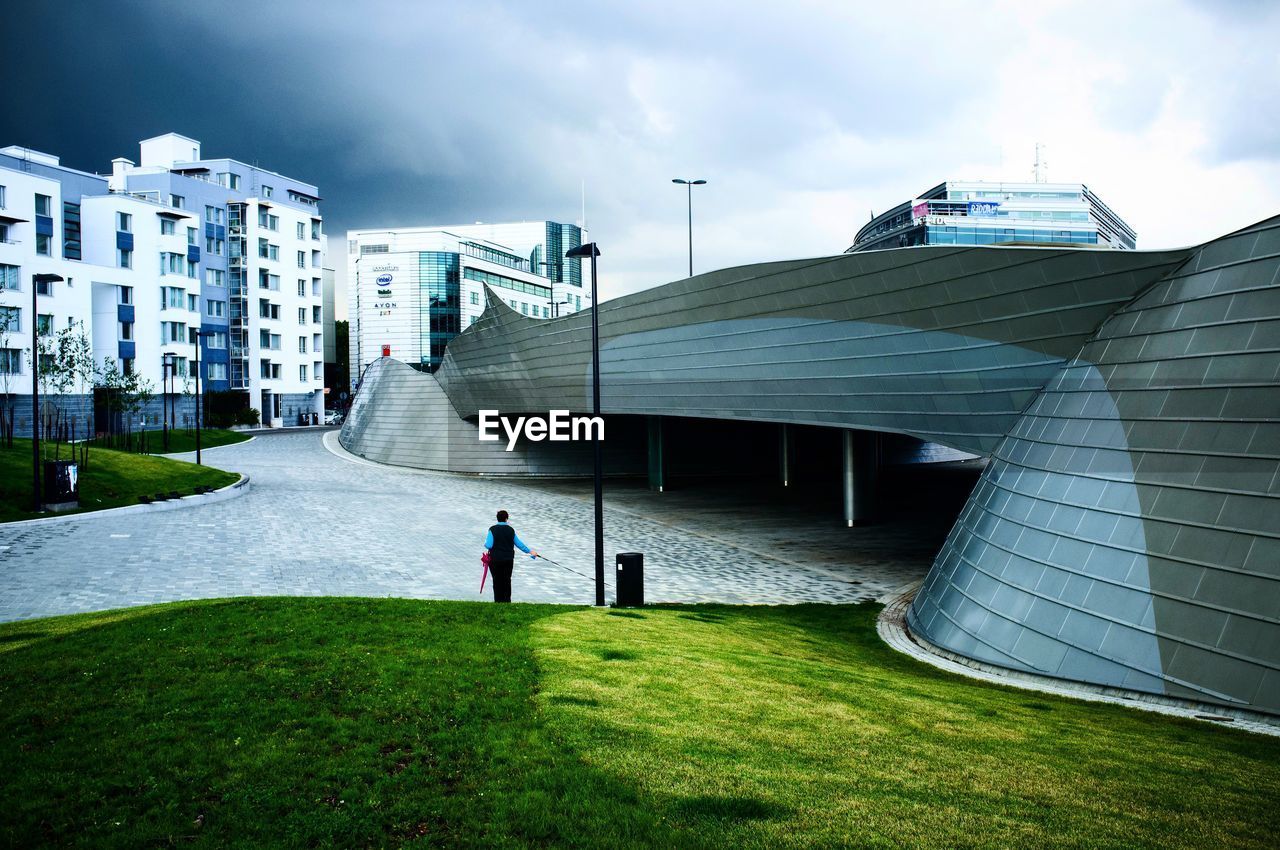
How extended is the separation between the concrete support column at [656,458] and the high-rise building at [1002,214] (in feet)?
180

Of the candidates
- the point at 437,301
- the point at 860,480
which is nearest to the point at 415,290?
the point at 437,301

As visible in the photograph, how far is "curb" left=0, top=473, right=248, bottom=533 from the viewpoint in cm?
2365

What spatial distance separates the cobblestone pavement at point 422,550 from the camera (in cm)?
1670

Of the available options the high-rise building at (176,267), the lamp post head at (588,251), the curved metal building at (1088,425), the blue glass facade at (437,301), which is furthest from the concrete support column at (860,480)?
the blue glass facade at (437,301)

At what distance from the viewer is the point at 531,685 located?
825cm

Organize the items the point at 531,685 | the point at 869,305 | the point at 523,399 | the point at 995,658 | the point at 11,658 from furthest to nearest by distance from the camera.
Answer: the point at 523,399, the point at 869,305, the point at 995,658, the point at 11,658, the point at 531,685

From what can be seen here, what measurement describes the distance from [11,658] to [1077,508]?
13870 mm

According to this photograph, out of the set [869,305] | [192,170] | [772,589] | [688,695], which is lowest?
[772,589]

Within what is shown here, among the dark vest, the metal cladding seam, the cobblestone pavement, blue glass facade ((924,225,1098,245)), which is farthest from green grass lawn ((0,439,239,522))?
blue glass facade ((924,225,1098,245))

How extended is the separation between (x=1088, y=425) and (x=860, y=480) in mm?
15870

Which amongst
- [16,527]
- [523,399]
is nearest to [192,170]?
[523,399]

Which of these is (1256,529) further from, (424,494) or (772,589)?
(424,494)

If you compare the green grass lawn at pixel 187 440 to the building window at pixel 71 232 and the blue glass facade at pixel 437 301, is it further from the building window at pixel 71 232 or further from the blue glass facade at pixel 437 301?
the blue glass facade at pixel 437 301

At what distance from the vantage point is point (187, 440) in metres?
54.5
